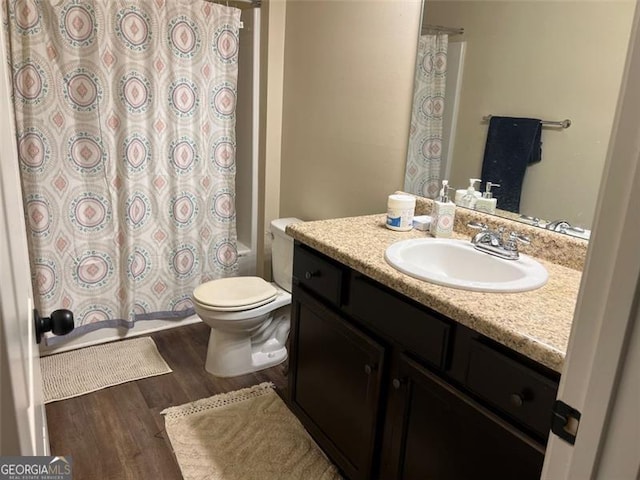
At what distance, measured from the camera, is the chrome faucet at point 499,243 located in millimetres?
1519

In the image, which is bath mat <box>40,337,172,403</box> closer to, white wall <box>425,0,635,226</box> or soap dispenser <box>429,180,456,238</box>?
soap dispenser <box>429,180,456,238</box>

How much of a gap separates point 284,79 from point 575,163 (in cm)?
178

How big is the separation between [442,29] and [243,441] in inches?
71.1

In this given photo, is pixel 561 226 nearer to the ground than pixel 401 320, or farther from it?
farther from it

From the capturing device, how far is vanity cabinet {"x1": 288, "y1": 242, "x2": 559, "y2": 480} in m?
1.04

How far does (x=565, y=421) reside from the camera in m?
0.60

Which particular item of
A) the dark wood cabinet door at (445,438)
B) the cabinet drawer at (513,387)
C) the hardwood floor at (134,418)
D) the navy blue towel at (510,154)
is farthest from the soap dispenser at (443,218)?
the hardwood floor at (134,418)

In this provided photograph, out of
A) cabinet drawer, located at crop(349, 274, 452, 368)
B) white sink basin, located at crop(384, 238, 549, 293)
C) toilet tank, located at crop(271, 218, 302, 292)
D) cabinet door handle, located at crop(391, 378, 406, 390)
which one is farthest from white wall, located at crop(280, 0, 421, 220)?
cabinet door handle, located at crop(391, 378, 406, 390)

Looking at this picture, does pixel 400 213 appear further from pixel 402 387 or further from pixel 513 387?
pixel 513 387

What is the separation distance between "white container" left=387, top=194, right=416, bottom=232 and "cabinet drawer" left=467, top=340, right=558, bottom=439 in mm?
753

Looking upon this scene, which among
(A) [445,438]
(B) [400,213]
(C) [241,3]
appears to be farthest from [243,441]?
(C) [241,3]

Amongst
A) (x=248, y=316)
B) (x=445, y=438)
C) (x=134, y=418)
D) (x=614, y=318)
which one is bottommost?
(x=134, y=418)

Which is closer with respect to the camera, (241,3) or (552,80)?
(552,80)

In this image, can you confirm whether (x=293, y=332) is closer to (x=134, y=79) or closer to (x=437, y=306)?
(x=437, y=306)
